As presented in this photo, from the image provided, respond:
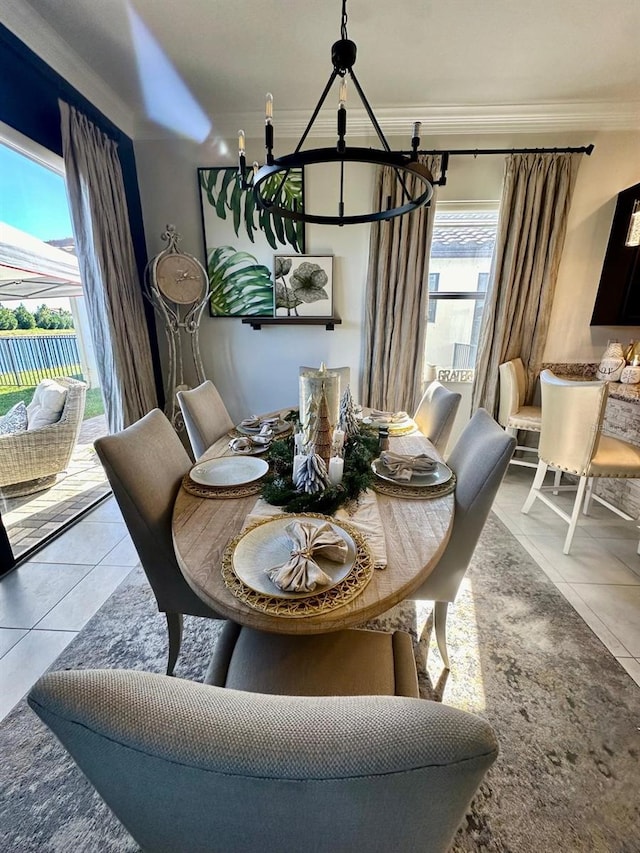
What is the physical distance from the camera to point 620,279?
2.88m

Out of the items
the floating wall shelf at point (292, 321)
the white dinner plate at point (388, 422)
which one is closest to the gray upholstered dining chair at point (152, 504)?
the white dinner plate at point (388, 422)

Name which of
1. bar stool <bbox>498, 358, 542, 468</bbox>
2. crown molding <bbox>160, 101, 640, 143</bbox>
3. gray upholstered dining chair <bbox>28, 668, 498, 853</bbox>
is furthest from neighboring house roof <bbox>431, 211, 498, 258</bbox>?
gray upholstered dining chair <bbox>28, 668, 498, 853</bbox>

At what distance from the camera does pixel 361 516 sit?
112 centimetres

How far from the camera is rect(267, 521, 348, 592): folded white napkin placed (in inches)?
31.6

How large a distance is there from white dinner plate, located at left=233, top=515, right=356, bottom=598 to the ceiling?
7.89ft

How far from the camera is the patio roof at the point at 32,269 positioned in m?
2.04

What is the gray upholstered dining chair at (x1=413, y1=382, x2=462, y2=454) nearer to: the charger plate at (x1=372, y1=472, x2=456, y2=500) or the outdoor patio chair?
the charger plate at (x1=372, y1=472, x2=456, y2=500)

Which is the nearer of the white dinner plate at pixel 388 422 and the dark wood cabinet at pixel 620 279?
the white dinner plate at pixel 388 422

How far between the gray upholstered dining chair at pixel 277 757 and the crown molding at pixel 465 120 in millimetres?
3416

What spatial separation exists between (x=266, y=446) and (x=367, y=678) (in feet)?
3.20

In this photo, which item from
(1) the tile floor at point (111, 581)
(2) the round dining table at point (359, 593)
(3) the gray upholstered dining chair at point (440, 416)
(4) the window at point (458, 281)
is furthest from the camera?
(4) the window at point (458, 281)

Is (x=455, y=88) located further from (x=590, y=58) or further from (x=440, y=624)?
(x=440, y=624)

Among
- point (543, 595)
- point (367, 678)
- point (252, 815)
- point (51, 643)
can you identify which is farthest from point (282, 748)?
point (543, 595)

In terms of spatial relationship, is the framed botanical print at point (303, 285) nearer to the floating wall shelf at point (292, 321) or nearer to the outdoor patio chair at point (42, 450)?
the floating wall shelf at point (292, 321)
